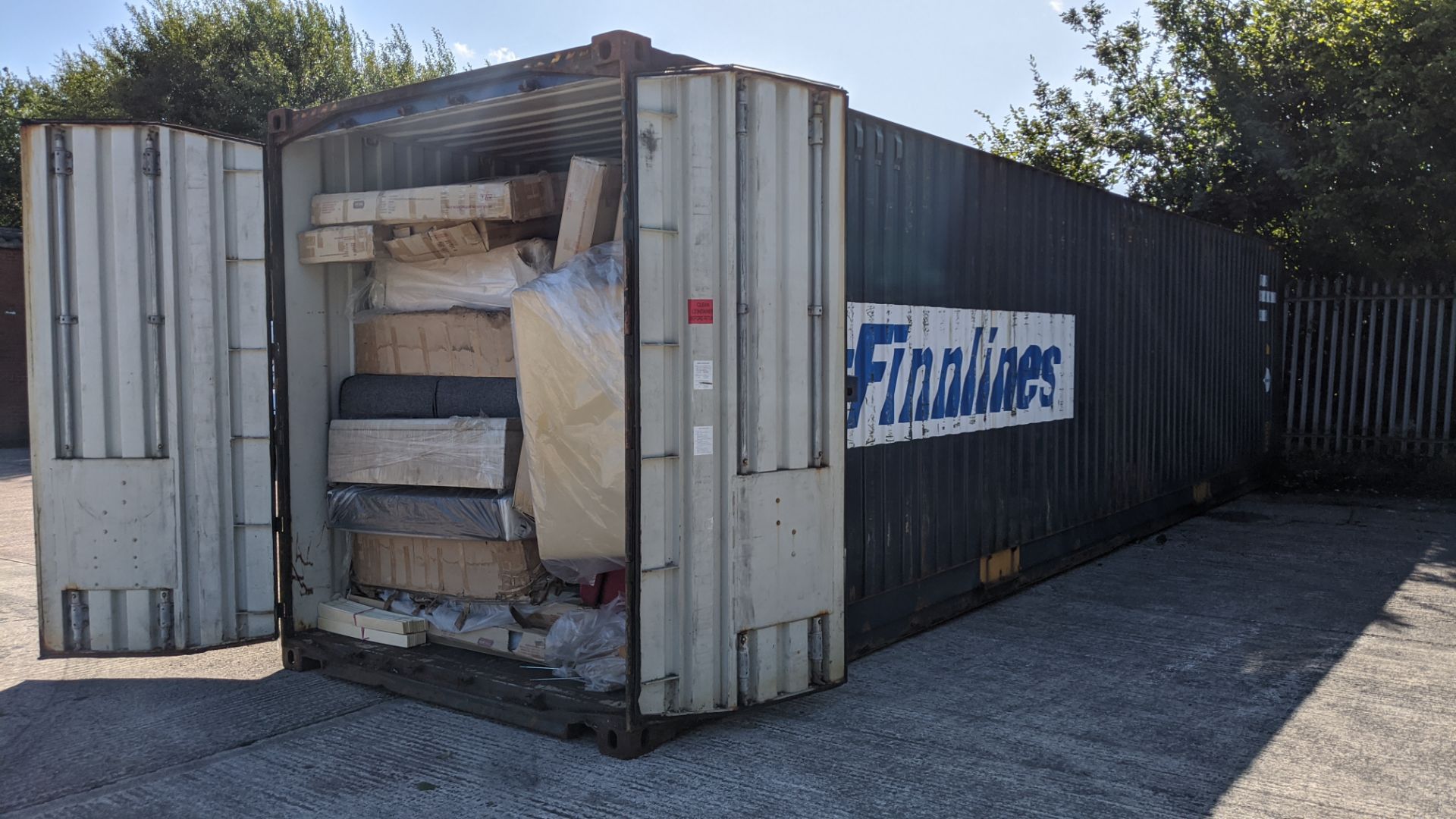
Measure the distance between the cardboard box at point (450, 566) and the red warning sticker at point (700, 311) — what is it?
1.58 m

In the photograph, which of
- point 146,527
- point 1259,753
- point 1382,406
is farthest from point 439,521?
point 1382,406

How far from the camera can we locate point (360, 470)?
5.28 metres

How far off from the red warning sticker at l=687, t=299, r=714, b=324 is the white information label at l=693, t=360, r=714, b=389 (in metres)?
0.17

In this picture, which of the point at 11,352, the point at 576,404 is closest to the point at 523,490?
the point at 576,404

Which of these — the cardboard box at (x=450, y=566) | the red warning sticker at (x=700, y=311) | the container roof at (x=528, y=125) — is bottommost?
the cardboard box at (x=450, y=566)

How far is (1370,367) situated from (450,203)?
11.5m

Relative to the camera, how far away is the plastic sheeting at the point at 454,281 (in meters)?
5.05

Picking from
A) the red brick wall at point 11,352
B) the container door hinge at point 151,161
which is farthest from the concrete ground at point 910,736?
the red brick wall at point 11,352

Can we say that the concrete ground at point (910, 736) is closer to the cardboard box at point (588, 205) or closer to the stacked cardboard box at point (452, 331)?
the stacked cardboard box at point (452, 331)

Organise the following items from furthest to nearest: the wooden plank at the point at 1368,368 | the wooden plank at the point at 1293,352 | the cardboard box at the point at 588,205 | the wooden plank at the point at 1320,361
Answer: the wooden plank at the point at 1293,352
the wooden plank at the point at 1320,361
the wooden plank at the point at 1368,368
the cardboard box at the point at 588,205

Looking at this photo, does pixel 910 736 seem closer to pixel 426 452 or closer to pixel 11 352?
pixel 426 452

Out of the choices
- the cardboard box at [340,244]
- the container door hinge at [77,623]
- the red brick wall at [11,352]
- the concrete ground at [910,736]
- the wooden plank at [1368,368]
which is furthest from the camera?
the red brick wall at [11,352]

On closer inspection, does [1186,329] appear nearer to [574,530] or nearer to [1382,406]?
[1382,406]

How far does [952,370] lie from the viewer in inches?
238
